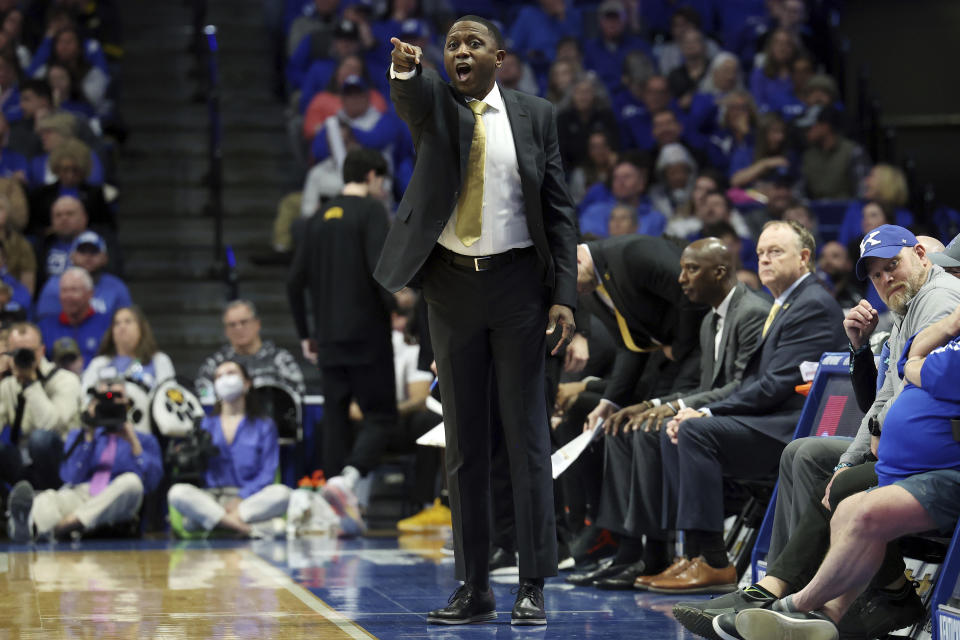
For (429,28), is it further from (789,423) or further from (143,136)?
(789,423)

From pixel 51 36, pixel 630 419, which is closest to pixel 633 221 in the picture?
pixel 630 419

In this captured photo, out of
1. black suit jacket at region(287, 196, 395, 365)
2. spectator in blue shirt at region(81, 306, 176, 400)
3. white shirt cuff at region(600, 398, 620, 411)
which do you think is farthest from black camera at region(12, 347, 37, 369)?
white shirt cuff at region(600, 398, 620, 411)

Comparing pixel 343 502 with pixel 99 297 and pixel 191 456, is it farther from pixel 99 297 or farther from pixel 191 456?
pixel 99 297

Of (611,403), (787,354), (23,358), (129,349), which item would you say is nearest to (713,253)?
(787,354)

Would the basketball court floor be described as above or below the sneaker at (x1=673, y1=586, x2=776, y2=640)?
below

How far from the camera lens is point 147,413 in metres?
9.27

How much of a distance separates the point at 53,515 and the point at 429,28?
668 centimetres

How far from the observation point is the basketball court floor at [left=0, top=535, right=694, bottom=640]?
4.98 metres

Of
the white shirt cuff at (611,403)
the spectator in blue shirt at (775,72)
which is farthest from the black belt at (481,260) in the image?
the spectator in blue shirt at (775,72)

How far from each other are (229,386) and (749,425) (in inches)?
160

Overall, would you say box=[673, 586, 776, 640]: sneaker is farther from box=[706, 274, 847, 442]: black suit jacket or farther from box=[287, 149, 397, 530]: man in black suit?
box=[287, 149, 397, 530]: man in black suit

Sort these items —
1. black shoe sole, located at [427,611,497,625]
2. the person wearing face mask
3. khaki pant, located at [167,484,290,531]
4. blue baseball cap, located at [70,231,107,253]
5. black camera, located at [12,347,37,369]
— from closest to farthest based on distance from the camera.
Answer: black shoe sole, located at [427,611,497,625]
khaki pant, located at [167,484,290,531]
the person wearing face mask
black camera, located at [12,347,37,369]
blue baseball cap, located at [70,231,107,253]

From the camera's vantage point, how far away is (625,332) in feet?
22.4

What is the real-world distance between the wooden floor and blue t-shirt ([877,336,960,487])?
1.77m
